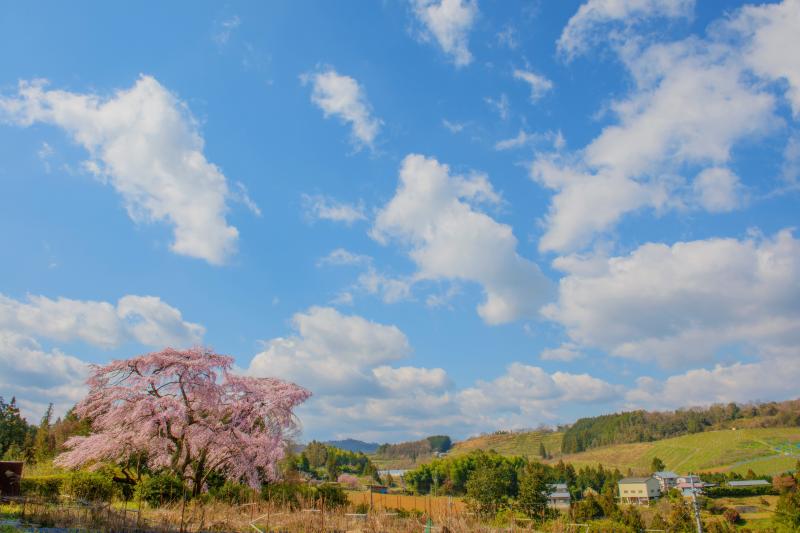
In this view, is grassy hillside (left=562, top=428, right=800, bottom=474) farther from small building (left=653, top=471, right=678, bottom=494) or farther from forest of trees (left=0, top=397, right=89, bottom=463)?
forest of trees (left=0, top=397, right=89, bottom=463)

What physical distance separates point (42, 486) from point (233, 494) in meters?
6.93

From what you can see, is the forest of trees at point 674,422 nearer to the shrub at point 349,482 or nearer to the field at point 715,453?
the field at point 715,453

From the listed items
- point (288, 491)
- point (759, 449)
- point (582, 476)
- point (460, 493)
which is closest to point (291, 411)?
point (288, 491)

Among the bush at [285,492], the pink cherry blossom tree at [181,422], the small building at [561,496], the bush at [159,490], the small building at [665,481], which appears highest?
the pink cherry blossom tree at [181,422]

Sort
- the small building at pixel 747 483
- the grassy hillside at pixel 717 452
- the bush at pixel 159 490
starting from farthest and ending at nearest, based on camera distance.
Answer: the grassy hillside at pixel 717 452, the small building at pixel 747 483, the bush at pixel 159 490

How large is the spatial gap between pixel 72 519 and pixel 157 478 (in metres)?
6.48

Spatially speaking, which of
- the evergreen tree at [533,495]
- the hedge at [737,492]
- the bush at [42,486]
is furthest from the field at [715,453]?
the bush at [42,486]

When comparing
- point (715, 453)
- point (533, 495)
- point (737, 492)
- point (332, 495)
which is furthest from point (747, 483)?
point (332, 495)

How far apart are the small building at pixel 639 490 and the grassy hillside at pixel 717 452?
19005 millimetres

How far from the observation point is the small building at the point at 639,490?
269 ft

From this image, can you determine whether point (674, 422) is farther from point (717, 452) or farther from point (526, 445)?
point (526, 445)

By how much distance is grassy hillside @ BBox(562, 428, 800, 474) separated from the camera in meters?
101

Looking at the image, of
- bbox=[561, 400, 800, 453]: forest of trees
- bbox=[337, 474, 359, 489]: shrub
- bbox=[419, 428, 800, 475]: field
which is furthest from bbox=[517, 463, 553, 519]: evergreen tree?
bbox=[561, 400, 800, 453]: forest of trees

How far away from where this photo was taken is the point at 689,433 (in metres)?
137
